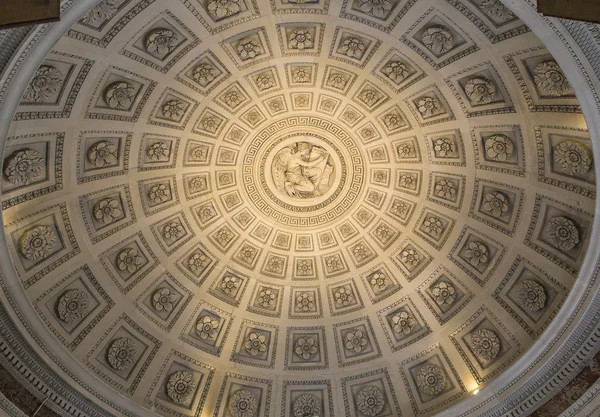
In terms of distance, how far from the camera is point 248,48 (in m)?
15.5

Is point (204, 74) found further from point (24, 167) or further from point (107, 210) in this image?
point (24, 167)

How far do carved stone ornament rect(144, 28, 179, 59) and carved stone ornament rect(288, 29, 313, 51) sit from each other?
3067 mm

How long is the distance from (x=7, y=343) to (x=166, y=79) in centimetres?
770

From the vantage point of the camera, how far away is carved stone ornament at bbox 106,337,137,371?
53.2 ft

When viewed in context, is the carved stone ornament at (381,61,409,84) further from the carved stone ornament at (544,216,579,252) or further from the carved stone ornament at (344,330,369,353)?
the carved stone ornament at (344,330,369,353)

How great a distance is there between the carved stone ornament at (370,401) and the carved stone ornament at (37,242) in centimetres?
1002

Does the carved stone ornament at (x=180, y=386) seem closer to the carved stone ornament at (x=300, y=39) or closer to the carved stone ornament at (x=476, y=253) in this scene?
the carved stone ornament at (x=476, y=253)

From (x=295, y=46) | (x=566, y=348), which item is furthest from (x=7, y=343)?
(x=566, y=348)

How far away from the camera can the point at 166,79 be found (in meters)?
15.5

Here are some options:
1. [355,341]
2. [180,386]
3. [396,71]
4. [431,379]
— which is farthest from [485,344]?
[180,386]

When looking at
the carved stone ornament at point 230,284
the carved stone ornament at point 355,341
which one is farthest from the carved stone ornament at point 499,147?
the carved stone ornament at point 230,284

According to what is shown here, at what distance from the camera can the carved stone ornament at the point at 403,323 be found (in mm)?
18188

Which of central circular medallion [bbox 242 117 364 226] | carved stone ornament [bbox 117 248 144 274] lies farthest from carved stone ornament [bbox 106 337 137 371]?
central circular medallion [bbox 242 117 364 226]

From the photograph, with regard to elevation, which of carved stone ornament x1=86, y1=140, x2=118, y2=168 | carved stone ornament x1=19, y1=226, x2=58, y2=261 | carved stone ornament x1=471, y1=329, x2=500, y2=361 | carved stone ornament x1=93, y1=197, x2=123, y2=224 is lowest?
carved stone ornament x1=471, y1=329, x2=500, y2=361
